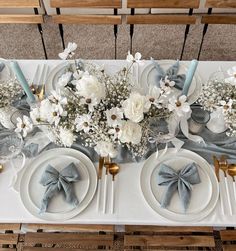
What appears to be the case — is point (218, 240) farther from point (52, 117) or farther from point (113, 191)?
point (52, 117)

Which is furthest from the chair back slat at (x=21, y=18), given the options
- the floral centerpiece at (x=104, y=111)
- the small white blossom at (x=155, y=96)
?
the small white blossom at (x=155, y=96)

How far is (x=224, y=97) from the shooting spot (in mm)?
1219

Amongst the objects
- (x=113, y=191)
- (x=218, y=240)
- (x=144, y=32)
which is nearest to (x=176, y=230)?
(x=218, y=240)

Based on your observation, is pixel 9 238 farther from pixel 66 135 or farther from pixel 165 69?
pixel 165 69

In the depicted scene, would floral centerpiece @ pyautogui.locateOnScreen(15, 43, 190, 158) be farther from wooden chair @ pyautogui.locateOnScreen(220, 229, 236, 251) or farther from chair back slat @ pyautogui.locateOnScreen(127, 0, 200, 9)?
chair back slat @ pyautogui.locateOnScreen(127, 0, 200, 9)

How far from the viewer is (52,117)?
1.04 m

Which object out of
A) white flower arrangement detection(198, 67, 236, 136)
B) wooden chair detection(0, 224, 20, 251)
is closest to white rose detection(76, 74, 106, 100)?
white flower arrangement detection(198, 67, 236, 136)

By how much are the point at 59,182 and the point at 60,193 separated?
0.13 ft

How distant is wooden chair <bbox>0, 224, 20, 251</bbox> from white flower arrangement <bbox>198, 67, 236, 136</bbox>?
96cm

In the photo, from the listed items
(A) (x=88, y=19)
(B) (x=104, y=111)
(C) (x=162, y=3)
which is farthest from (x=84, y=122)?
(C) (x=162, y=3)

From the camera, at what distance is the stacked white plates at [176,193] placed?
1167 mm

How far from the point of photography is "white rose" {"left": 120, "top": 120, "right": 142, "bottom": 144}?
A: 1041 mm

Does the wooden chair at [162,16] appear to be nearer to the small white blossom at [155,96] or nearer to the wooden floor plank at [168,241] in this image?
the small white blossom at [155,96]

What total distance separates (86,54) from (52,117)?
1.76m
